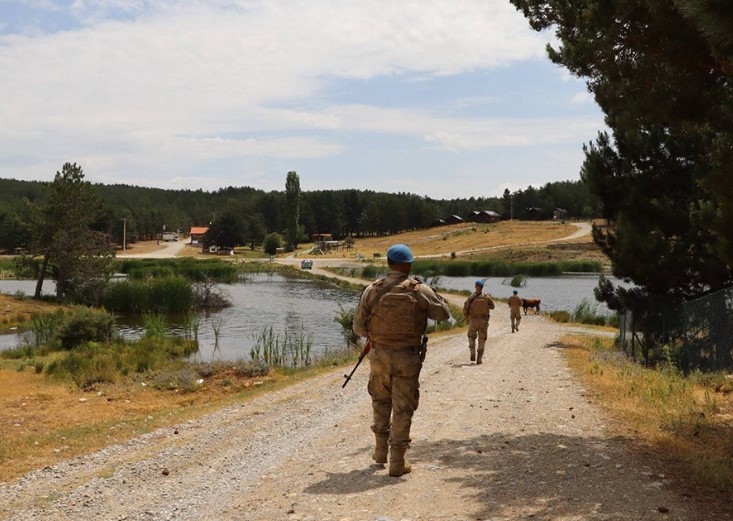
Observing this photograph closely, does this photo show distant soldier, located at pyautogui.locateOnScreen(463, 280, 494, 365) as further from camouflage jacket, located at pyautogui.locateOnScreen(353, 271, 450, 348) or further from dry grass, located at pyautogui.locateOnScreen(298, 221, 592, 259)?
dry grass, located at pyautogui.locateOnScreen(298, 221, 592, 259)

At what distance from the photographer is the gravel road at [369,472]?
242 inches

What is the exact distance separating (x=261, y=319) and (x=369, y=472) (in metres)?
33.1

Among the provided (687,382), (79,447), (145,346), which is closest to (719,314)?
(687,382)

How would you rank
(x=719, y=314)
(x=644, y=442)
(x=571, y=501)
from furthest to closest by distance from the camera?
(x=719, y=314)
(x=644, y=442)
(x=571, y=501)

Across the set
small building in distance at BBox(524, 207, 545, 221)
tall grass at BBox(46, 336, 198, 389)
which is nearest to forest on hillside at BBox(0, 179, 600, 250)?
small building in distance at BBox(524, 207, 545, 221)

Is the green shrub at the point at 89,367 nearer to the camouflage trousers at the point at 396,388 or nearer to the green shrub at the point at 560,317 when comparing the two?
the camouflage trousers at the point at 396,388

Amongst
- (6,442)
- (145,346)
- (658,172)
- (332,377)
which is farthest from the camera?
(145,346)

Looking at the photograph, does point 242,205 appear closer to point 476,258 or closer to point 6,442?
point 476,258

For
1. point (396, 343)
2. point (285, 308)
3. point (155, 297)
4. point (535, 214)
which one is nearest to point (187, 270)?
point (155, 297)

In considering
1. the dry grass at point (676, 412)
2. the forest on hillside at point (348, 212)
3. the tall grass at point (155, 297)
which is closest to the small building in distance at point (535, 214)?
the forest on hillside at point (348, 212)

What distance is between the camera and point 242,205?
175 metres

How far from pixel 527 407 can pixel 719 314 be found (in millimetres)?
5475

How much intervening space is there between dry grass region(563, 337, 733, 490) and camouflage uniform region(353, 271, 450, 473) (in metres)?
2.90

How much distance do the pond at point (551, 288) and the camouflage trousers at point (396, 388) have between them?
35.4 meters
